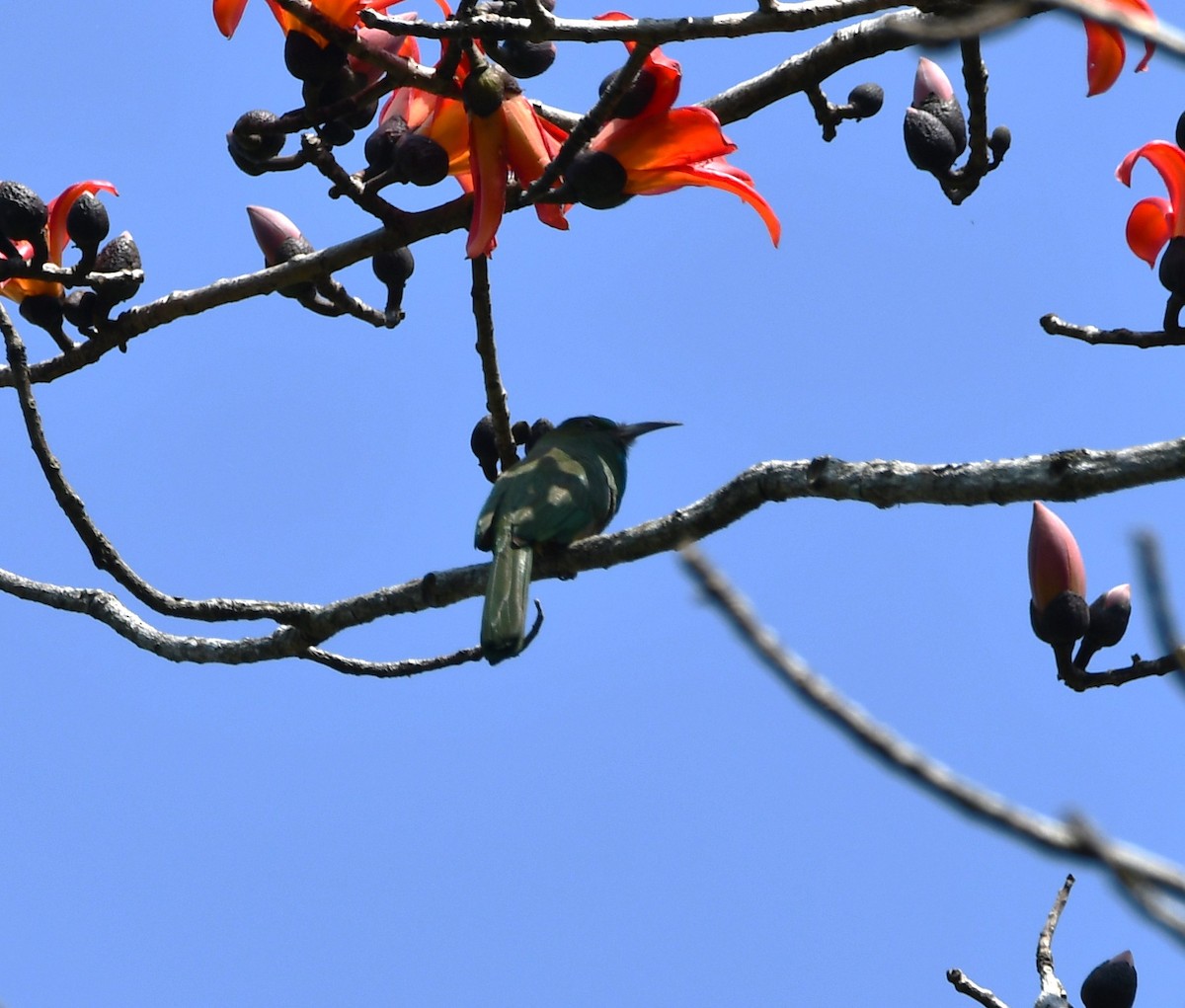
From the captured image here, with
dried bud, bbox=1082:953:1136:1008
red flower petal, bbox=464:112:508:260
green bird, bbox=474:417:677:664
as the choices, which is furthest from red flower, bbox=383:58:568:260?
dried bud, bbox=1082:953:1136:1008

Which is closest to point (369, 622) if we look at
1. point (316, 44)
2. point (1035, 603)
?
point (316, 44)

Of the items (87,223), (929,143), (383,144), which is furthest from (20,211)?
(929,143)

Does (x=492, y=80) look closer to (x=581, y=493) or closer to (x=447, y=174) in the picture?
(x=447, y=174)

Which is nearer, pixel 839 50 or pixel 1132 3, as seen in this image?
pixel 1132 3

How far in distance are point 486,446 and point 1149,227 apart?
4.90 ft

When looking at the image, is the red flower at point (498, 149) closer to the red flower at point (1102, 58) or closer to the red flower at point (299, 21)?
the red flower at point (299, 21)

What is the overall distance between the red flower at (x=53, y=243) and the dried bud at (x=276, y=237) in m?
0.39

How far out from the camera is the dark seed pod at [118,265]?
3.51 meters

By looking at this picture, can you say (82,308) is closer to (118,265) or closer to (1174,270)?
(118,265)

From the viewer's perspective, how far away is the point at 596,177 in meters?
2.81

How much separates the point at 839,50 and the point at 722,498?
1.58 m

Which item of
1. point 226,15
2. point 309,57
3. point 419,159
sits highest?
point 226,15

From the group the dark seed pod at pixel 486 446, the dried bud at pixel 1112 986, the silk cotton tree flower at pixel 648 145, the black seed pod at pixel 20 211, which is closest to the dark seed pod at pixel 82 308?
the black seed pod at pixel 20 211

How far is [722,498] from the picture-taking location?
260cm
